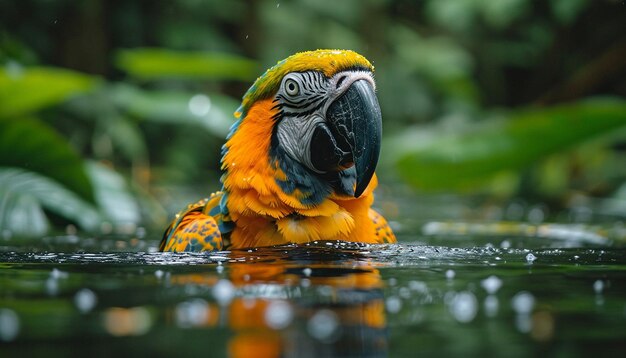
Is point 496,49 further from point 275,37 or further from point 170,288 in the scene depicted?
point 170,288

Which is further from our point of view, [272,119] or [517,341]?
[272,119]

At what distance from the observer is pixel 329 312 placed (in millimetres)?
1887

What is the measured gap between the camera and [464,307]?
203 centimetres

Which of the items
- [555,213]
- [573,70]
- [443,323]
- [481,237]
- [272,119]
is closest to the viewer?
[443,323]

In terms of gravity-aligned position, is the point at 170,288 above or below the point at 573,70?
below

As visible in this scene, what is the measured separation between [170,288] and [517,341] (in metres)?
1.00

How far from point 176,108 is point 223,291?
19.1 feet

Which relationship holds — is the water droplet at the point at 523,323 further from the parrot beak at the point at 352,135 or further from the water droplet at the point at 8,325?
the parrot beak at the point at 352,135

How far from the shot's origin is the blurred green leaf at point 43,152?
17.3ft

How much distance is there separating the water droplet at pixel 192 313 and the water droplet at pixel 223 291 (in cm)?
4

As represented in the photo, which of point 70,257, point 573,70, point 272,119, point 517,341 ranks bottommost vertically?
point 517,341

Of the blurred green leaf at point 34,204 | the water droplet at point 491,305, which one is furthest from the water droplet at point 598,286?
the blurred green leaf at point 34,204

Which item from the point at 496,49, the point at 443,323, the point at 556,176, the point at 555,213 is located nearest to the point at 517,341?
the point at 443,323

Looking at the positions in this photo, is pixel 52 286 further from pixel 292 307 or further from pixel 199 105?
pixel 199 105
